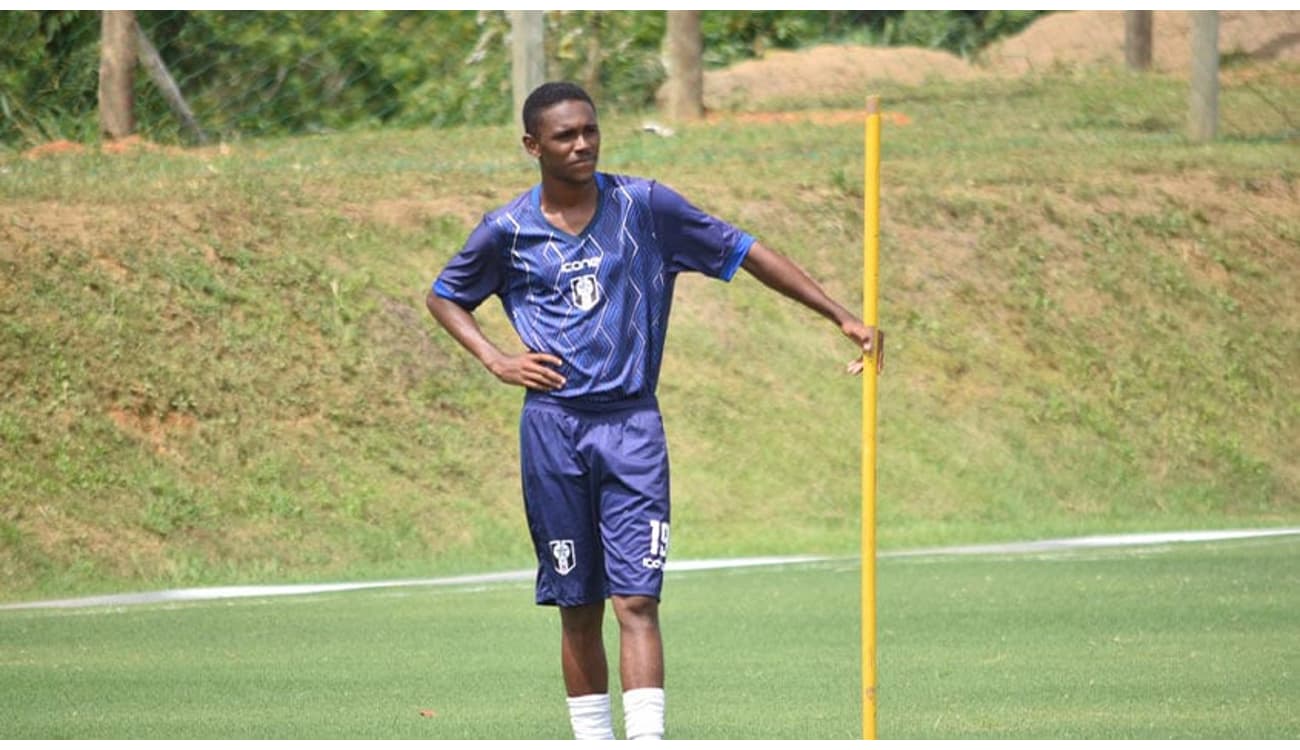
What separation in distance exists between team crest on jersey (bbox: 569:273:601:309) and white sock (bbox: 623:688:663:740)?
1.23 m

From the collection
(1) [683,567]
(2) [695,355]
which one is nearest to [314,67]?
(2) [695,355]

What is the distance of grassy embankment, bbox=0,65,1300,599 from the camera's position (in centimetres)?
1795

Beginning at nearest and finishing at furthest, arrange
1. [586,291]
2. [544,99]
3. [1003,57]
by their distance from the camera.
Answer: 1. [586,291]
2. [544,99]
3. [1003,57]

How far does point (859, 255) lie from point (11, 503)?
31.9 feet

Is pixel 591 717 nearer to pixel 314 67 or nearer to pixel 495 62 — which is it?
pixel 314 67

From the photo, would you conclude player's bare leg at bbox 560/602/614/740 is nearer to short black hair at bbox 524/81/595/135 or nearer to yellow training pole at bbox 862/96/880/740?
yellow training pole at bbox 862/96/880/740

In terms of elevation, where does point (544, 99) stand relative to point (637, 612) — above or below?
above

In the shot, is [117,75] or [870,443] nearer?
[870,443]

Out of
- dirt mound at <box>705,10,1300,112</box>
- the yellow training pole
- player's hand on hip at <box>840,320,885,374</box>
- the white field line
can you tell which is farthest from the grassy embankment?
the yellow training pole

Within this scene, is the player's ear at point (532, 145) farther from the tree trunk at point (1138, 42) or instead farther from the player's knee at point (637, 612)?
the tree trunk at point (1138, 42)

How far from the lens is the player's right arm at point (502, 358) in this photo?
752 centimetres

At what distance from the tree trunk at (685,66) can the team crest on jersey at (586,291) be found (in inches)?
756

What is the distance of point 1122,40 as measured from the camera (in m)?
33.6

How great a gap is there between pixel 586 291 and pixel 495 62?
75.0ft
